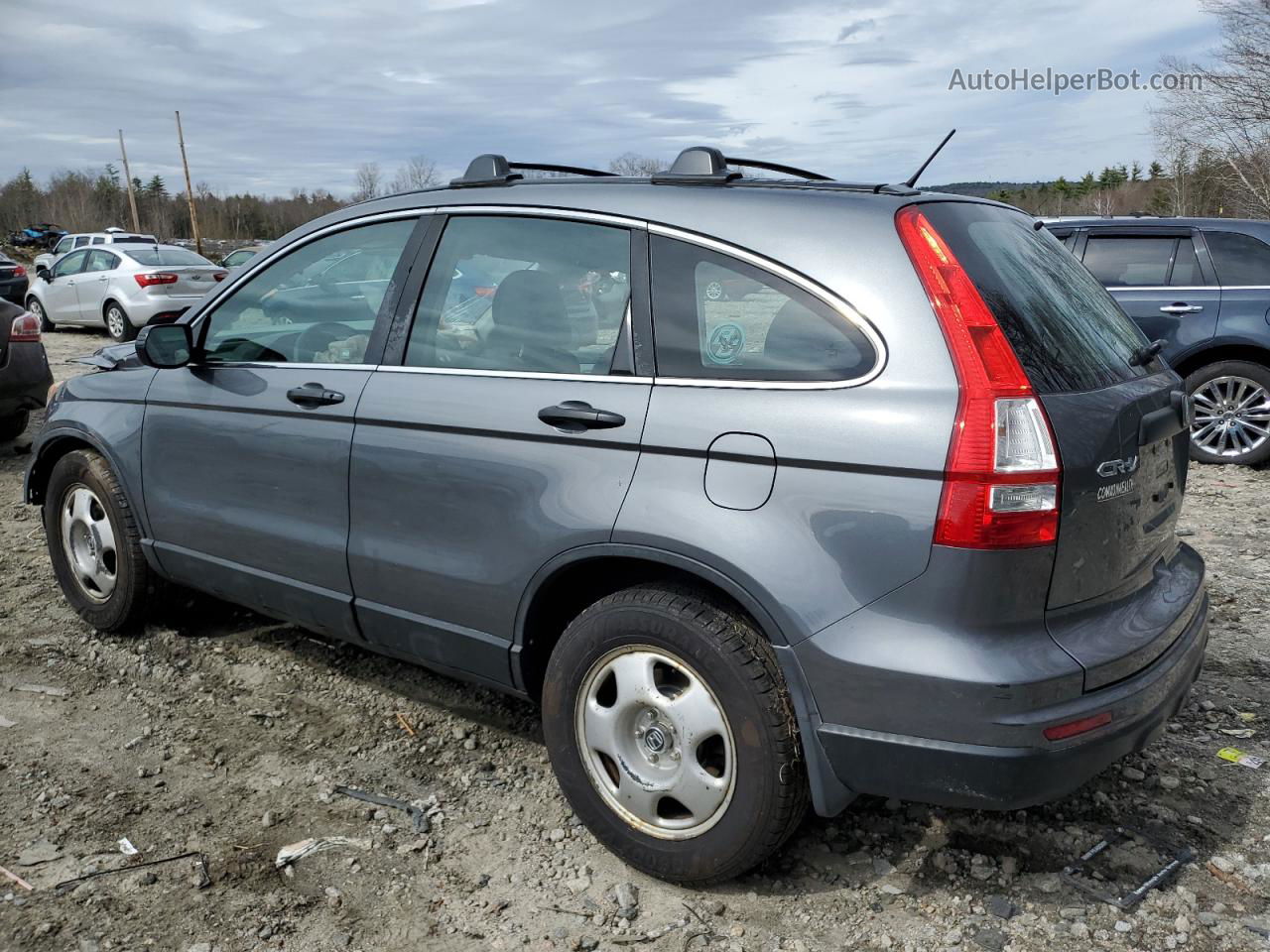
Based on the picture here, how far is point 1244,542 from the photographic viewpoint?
591 cm

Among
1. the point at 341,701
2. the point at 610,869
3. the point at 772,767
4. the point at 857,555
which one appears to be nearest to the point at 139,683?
the point at 341,701

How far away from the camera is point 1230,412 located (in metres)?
8.02

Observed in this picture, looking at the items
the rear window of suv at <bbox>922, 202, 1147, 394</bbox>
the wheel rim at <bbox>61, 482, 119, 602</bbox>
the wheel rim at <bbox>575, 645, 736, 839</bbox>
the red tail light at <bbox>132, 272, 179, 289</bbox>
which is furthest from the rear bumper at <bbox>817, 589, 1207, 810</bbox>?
the red tail light at <bbox>132, 272, 179, 289</bbox>

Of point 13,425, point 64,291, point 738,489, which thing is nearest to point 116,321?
point 64,291

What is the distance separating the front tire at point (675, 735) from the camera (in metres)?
2.50

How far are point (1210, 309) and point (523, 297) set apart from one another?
687 centimetres

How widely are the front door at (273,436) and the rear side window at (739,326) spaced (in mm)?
A: 1084

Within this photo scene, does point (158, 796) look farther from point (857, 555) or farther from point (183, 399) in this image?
point (857, 555)

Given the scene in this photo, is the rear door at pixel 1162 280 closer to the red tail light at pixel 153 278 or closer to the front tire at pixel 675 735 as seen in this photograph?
the front tire at pixel 675 735

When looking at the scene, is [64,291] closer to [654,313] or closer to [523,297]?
[523,297]

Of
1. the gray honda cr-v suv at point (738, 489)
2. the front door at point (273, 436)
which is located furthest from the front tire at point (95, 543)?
the gray honda cr-v suv at point (738, 489)

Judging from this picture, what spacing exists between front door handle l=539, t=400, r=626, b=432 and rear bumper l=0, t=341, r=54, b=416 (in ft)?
22.6

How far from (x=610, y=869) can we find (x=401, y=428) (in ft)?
4.62

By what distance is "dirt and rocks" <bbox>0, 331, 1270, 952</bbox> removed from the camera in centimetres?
264
